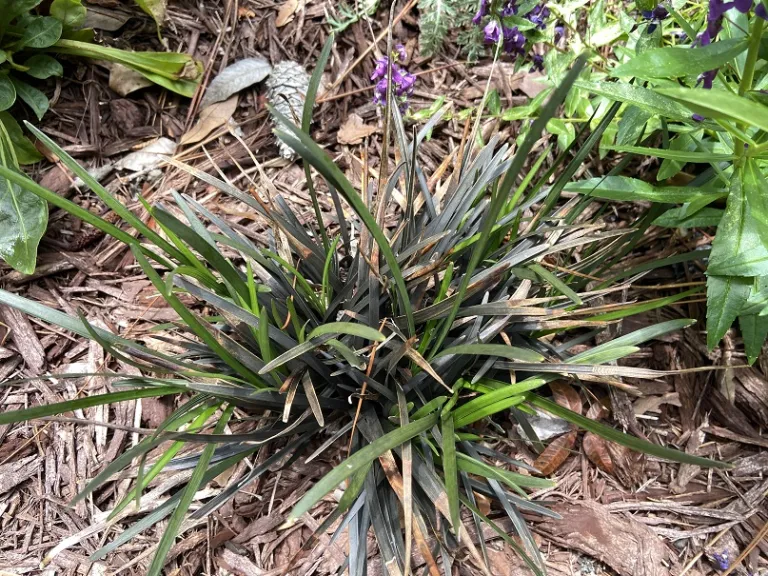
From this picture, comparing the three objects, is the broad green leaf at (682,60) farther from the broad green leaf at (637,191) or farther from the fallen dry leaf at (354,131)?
the fallen dry leaf at (354,131)

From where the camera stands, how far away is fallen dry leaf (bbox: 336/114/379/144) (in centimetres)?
180

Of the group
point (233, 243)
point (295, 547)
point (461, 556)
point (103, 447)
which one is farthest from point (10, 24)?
point (461, 556)

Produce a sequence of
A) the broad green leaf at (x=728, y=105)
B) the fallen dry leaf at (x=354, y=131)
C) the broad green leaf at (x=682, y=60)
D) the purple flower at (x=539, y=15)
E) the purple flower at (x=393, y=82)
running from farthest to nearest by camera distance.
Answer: the fallen dry leaf at (x=354, y=131)
the purple flower at (x=393, y=82)
the purple flower at (x=539, y=15)
the broad green leaf at (x=682, y=60)
the broad green leaf at (x=728, y=105)

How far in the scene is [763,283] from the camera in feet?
3.54

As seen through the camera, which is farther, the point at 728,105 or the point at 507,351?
the point at 507,351

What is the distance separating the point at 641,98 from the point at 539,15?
20.5 inches

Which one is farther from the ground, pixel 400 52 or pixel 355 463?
pixel 400 52

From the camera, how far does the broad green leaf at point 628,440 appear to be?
0.80 meters

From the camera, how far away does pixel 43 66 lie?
173cm

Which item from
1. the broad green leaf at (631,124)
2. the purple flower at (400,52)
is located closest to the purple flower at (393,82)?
the purple flower at (400,52)

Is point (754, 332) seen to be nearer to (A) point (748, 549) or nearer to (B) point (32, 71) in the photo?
(A) point (748, 549)

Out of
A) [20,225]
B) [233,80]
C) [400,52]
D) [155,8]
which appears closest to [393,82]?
[400,52]

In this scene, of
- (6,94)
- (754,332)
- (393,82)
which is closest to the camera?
(754,332)

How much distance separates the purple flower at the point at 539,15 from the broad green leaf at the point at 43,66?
147cm
